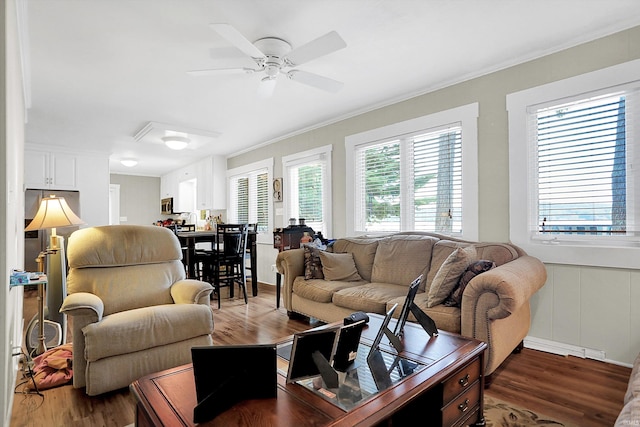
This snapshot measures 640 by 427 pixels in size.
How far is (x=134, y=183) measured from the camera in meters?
9.39

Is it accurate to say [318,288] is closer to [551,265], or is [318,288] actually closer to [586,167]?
[551,265]

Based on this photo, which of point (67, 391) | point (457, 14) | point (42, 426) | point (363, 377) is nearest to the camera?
point (363, 377)

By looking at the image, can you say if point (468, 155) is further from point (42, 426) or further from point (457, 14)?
point (42, 426)

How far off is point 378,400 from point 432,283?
60.6 inches

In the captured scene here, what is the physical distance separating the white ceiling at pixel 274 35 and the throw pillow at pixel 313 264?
1.75 metres

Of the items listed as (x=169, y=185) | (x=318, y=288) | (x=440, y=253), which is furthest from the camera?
(x=169, y=185)

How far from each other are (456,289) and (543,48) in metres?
2.13

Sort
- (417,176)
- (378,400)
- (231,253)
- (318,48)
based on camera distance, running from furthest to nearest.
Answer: (231,253) → (417,176) → (318,48) → (378,400)

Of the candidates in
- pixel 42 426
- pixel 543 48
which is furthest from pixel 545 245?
pixel 42 426

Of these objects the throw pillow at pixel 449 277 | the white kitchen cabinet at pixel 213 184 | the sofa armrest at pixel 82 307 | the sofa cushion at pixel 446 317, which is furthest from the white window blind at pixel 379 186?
the white kitchen cabinet at pixel 213 184

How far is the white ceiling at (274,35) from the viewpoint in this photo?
2.31m

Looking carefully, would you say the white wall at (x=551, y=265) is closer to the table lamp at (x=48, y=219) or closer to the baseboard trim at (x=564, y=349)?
the baseboard trim at (x=564, y=349)

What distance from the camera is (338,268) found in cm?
361

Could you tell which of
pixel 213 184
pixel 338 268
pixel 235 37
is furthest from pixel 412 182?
pixel 213 184
